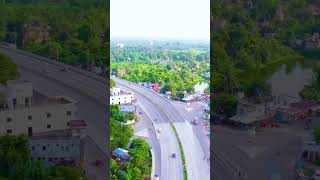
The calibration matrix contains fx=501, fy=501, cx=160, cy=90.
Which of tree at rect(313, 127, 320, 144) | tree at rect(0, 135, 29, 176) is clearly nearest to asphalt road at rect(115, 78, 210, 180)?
tree at rect(313, 127, 320, 144)

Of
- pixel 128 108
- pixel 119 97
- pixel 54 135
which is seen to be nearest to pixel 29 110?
pixel 54 135

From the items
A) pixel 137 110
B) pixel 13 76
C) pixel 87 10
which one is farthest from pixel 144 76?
pixel 13 76

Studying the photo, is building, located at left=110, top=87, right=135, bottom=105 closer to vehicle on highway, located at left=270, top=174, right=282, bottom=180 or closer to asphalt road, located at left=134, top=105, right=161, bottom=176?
asphalt road, located at left=134, top=105, right=161, bottom=176

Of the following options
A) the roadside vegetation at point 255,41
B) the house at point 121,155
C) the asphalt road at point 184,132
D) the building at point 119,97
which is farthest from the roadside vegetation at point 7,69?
the roadside vegetation at point 255,41

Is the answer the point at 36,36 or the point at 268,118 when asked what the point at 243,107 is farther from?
the point at 36,36

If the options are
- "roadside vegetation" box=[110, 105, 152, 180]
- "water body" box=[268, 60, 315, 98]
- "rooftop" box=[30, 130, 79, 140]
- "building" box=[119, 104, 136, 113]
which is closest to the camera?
"rooftop" box=[30, 130, 79, 140]

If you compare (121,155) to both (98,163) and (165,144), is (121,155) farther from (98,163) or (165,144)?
(98,163)
